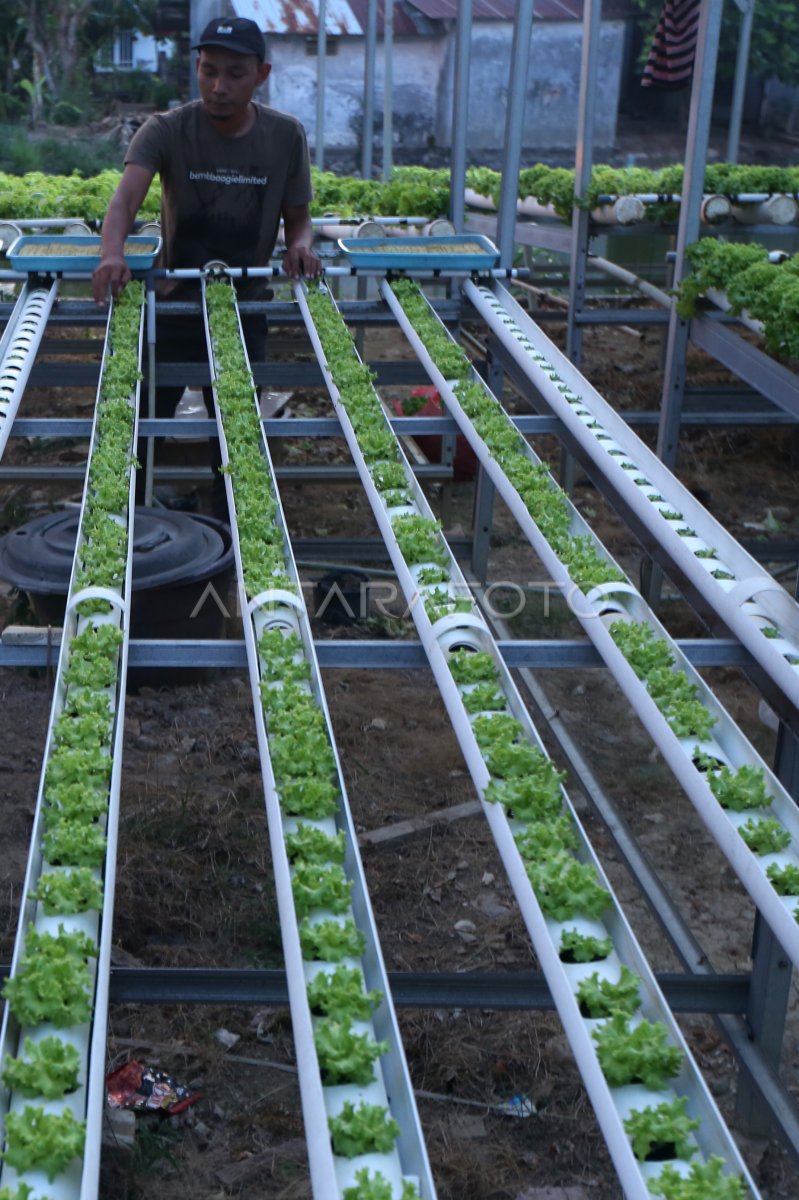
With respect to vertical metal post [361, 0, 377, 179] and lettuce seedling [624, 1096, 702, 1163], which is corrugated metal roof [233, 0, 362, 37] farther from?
lettuce seedling [624, 1096, 702, 1163]

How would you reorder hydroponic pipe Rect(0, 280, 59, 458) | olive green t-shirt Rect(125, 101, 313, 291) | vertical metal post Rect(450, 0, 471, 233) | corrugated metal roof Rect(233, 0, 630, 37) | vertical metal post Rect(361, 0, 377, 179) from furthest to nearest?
corrugated metal roof Rect(233, 0, 630, 37), vertical metal post Rect(361, 0, 377, 179), vertical metal post Rect(450, 0, 471, 233), olive green t-shirt Rect(125, 101, 313, 291), hydroponic pipe Rect(0, 280, 59, 458)

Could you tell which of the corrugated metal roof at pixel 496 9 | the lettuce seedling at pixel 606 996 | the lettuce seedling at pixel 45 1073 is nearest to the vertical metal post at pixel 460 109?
the lettuce seedling at pixel 606 996

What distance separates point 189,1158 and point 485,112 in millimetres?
24991

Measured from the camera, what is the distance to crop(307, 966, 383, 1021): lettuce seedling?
95.5 inches

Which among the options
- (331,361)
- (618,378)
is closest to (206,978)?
(331,361)

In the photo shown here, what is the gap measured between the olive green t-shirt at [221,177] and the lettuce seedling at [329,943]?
16.0 ft

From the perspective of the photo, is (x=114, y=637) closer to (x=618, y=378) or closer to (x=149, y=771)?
(x=149, y=771)

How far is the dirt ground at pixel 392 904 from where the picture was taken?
3758 mm

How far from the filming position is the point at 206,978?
3697 mm

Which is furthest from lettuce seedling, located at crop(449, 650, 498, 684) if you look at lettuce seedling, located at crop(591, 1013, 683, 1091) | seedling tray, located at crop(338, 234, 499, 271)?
seedling tray, located at crop(338, 234, 499, 271)

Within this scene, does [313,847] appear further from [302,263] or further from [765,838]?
[302,263]

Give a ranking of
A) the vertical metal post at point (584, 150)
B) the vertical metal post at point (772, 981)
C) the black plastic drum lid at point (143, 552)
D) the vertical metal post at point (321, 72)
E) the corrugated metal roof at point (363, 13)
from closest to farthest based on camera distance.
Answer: the vertical metal post at point (772, 981) → the black plastic drum lid at point (143, 552) → the vertical metal post at point (584, 150) → the vertical metal post at point (321, 72) → the corrugated metal roof at point (363, 13)

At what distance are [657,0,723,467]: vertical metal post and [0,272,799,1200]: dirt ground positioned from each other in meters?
1.07

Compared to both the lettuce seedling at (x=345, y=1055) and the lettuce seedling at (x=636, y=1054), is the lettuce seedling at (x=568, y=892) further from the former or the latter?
the lettuce seedling at (x=345, y=1055)
